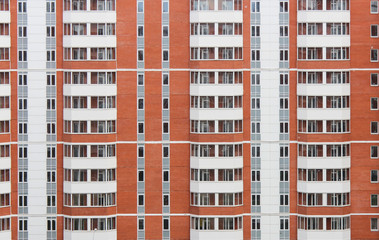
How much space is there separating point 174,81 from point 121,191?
8.49 meters

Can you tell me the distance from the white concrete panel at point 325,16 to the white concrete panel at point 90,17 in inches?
518

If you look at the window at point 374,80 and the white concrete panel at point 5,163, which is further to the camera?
the window at point 374,80

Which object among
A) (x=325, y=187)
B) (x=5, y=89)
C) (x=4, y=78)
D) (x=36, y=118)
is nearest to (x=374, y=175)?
(x=325, y=187)

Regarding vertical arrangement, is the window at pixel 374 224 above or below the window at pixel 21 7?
below

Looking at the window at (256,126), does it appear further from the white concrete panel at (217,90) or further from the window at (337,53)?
the window at (337,53)

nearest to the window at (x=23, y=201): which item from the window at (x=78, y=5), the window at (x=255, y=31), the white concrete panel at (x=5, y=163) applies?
the white concrete panel at (x=5, y=163)

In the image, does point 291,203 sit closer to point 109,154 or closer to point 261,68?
point 261,68

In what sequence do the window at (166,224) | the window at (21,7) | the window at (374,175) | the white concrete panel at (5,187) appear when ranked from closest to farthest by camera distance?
the white concrete panel at (5,187)
the window at (21,7)
the window at (374,175)
the window at (166,224)

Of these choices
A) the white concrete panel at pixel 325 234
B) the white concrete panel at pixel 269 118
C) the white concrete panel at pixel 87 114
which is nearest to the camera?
the white concrete panel at pixel 87 114

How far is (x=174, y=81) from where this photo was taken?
53062 millimetres

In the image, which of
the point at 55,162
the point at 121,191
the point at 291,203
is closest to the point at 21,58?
the point at 55,162

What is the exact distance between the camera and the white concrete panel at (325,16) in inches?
2071

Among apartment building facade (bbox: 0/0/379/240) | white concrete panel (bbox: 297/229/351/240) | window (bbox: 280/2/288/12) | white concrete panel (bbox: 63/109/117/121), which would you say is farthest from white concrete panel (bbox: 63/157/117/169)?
window (bbox: 280/2/288/12)

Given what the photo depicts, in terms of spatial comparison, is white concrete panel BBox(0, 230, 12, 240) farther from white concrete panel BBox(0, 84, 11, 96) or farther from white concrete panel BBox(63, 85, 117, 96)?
white concrete panel BBox(63, 85, 117, 96)
